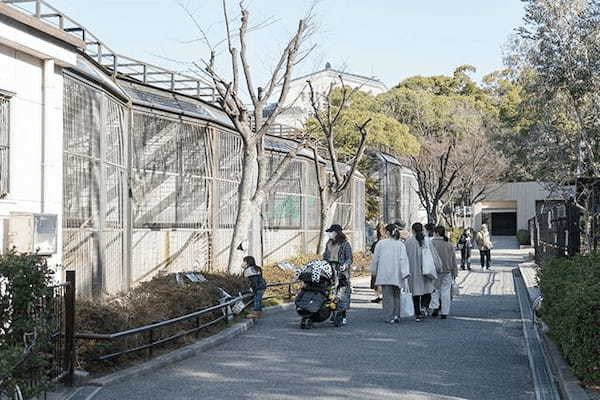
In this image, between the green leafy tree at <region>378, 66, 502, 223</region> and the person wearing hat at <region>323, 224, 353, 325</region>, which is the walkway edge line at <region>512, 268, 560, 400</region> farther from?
the green leafy tree at <region>378, 66, 502, 223</region>

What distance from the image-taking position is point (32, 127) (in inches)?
448

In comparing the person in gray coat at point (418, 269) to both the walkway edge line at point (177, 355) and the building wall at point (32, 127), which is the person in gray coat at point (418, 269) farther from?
the building wall at point (32, 127)

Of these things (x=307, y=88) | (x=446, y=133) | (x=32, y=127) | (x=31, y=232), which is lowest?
(x=31, y=232)

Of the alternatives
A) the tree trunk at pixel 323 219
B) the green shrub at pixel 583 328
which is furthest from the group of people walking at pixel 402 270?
the tree trunk at pixel 323 219

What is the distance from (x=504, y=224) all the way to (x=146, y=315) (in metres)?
63.1

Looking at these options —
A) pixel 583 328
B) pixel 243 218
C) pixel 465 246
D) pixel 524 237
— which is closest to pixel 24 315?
pixel 583 328

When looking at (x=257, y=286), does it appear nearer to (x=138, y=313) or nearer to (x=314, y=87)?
(x=138, y=313)

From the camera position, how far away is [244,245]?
17594 mm

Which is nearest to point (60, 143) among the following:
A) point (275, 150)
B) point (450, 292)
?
point (450, 292)

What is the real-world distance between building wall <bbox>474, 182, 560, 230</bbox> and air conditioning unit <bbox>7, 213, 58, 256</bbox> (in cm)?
5533

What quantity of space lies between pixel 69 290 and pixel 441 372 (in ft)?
13.3

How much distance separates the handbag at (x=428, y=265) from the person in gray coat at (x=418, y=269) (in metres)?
0.07

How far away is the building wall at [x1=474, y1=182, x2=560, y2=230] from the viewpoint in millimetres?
64875

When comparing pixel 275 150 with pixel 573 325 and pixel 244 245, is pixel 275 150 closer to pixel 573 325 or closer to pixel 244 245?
pixel 244 245
